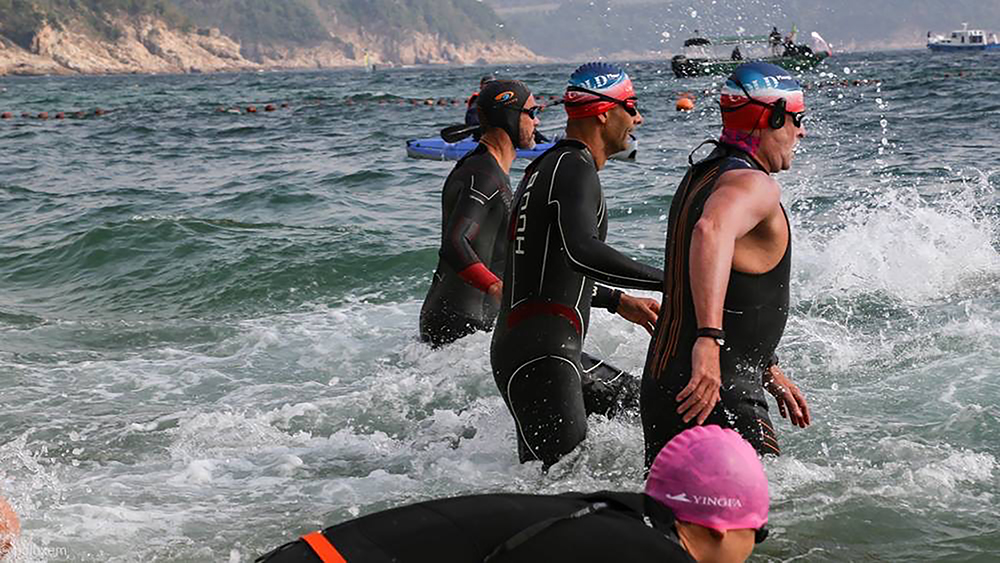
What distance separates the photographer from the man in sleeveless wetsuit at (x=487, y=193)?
6882 millimetres

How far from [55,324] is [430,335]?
17.2 ft

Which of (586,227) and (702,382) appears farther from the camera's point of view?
(586,227)

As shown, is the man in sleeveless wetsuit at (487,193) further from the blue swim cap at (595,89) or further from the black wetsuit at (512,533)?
the black wetsuit at (512,533)

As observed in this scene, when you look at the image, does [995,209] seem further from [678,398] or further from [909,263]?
[678,398]

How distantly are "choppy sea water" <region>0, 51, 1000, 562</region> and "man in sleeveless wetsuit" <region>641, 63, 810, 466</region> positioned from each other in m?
0.44

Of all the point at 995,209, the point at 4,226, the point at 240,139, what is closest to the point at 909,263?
the point at 995,209

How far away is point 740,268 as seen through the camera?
4.42 meters

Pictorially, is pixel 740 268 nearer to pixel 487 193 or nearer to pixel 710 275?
pixel 710 275

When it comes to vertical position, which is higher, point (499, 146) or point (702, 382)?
point (499, 146)

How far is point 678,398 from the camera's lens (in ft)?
13.8

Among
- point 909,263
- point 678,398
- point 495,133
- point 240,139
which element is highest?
point 495,133

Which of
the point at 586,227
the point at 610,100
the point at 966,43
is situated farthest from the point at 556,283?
the point at 966,43

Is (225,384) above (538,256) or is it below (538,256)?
below

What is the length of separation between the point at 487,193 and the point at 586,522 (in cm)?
451
